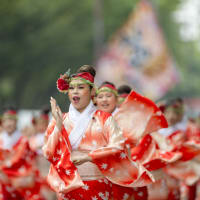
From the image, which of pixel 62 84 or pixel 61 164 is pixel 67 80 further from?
pixel 61 164

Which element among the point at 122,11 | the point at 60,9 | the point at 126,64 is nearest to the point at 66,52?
the point at 60,9

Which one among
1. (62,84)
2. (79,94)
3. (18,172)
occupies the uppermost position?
(62,84)

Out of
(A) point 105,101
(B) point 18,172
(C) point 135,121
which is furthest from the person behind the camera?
(B) point 18,172

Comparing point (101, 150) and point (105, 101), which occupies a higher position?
point (105, 101)

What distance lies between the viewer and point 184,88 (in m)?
55.3

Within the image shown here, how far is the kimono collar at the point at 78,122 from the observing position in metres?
5.69

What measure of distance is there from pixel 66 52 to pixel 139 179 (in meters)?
33.8

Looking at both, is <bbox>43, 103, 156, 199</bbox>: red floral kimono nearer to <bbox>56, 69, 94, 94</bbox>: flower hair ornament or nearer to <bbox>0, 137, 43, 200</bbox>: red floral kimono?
<bbox>56, 69, 94, 94</bbox>: flower hair ornament

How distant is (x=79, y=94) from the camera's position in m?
A: 5.80

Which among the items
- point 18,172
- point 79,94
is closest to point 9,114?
point 18,172

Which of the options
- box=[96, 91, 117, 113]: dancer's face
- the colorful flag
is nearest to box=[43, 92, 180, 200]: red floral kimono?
box=[96, 91, 117, 113]: dancer's face

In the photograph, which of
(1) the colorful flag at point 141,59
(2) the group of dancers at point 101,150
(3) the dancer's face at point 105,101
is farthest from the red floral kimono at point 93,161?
(1) the colorful flag at point 141,59

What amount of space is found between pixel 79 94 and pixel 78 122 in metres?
0.31

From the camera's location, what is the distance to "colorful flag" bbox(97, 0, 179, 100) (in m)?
21.7
